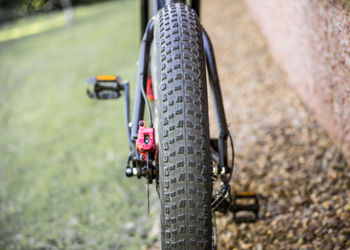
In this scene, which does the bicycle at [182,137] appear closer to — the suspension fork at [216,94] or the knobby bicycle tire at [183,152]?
the knobby bicycle tire at [183,152]

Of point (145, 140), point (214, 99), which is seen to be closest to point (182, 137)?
point (145, 140)

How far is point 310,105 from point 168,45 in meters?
2.97

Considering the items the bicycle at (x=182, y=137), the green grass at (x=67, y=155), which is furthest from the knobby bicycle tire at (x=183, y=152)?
the green grass at (x=67, y=155)

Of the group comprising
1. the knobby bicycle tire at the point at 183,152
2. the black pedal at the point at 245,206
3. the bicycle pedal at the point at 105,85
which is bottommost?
the black pedal at the point at 245,206

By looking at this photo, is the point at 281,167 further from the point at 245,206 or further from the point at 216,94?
the point at 216,94

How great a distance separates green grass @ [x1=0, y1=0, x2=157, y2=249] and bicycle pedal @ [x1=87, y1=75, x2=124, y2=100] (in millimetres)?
1653

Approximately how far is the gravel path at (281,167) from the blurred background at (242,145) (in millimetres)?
12

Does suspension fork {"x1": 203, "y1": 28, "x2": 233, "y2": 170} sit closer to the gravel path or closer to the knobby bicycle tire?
the knobby bicycle tire

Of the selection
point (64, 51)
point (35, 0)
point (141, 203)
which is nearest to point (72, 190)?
point (141, 203)

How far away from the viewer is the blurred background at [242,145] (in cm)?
281

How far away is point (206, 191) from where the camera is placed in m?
1.38

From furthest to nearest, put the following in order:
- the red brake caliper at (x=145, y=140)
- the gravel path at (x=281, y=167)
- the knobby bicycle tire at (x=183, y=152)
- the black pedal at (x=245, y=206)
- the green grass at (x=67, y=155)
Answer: the green grass at (x=67, y=155), the gravel path at (x=281, y=167), the black pedal at (x=245, y=206), the red brake caliper at (x=145, y=140), the knobby bicycle tire at (x=183, y=152)

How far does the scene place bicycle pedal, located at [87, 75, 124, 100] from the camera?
2.43 m

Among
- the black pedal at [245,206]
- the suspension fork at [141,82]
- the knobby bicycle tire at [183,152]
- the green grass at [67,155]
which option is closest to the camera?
the knobby bicycle tire at [183,152]
